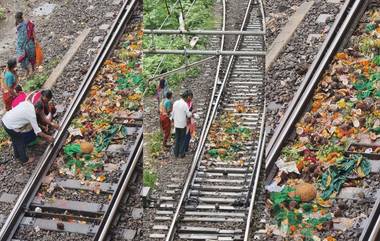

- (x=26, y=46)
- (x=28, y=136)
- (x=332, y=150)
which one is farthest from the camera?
(x=26, y=46)

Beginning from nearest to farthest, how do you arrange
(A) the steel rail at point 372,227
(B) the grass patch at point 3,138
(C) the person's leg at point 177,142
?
(C) the person's leg at point 177,142 → (A) the steel rail at point 372,227 → (B) the grass patch at point 3,138

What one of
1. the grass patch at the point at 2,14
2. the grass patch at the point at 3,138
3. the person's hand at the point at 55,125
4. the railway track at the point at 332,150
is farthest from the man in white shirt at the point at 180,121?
the grass patch at the point at 2,14

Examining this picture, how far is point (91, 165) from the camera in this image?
737cm

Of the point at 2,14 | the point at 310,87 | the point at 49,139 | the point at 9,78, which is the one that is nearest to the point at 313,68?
the point at 310,87

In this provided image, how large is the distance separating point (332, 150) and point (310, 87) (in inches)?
39.4

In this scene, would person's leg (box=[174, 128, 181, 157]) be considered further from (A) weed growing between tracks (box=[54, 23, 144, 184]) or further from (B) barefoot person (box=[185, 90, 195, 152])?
(A) weed growing between tracks (box=[54, 23, 144, 184])

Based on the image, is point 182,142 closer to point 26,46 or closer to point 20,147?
point 20,147

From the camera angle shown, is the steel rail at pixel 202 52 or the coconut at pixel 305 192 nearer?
the steel rail at pixel 202 52

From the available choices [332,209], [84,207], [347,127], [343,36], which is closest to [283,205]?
[332,209]

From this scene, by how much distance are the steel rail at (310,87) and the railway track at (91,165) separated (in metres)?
1.65

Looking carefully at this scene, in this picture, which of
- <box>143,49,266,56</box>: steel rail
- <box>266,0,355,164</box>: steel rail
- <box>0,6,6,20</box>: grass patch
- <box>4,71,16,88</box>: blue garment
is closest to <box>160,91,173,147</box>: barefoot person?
<box>143,49,266,56</box>: steel rail

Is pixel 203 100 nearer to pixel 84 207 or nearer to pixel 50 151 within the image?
pixel 84 207

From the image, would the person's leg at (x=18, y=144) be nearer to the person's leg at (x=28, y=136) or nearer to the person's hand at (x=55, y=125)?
the person's leg at (x=28, y=136)

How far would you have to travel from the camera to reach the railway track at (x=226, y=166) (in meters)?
4.79
